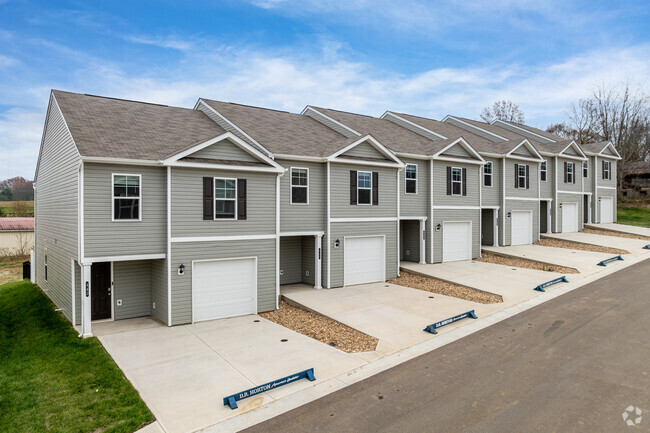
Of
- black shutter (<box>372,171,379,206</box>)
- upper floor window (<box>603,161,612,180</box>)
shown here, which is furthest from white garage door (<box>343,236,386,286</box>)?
upper floor window (<box>603,161,612,180</box>)

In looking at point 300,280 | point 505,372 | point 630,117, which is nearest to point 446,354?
point 505,372

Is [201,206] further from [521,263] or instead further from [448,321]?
[521,263]

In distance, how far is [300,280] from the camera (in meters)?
16.8

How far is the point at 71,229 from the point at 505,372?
1273 cm

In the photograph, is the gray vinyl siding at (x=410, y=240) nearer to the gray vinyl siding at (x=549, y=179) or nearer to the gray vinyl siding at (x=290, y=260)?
the gray vinyl siding at (x=290, y=260)

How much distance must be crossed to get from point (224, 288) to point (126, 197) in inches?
161

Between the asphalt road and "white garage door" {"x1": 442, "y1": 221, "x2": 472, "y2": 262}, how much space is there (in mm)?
9691

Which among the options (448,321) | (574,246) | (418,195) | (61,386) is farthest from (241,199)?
(574,246)

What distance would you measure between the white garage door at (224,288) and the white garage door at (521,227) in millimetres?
17797

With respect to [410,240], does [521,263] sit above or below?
below

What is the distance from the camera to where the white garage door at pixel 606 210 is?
32062mm

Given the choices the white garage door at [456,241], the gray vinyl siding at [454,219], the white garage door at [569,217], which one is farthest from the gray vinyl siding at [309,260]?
the white garage door at [569,217]

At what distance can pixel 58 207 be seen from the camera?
46.0ft

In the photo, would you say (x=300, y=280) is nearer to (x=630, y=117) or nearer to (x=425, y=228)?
(x=425, y=228)
